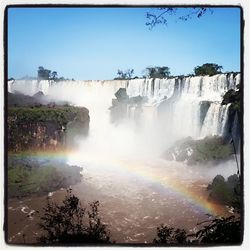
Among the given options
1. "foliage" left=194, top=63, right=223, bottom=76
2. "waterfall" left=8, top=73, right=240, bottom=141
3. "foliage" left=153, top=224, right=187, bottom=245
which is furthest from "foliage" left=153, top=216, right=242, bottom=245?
"foliage" left=194, top=63, right=223, bottom=76

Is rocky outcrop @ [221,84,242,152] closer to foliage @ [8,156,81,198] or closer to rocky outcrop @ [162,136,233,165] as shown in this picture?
rocky outcrop @ [162,136,233,165]

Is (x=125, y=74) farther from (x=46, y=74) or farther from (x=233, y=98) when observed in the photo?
(x=233, y=98)

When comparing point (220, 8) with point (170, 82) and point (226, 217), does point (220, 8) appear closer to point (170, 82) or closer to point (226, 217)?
point (170, 82)

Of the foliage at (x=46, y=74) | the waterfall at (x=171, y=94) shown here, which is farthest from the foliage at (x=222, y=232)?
the foliage at (x=46, y=74)

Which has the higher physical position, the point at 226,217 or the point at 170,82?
the point at 170,82

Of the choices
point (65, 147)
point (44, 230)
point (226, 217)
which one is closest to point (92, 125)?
point (65, 147)
